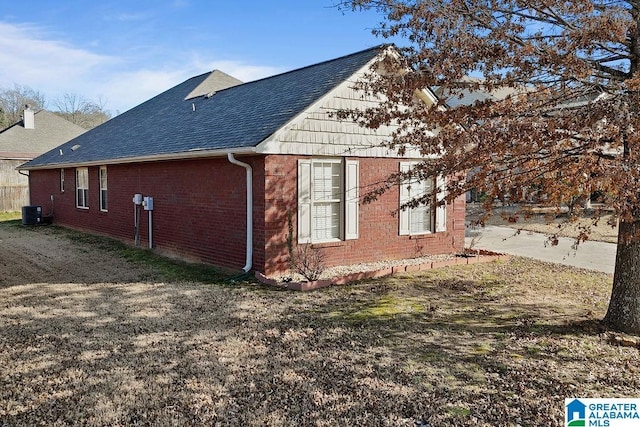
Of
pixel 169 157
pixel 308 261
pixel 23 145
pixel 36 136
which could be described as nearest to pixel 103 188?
pixel 169 157

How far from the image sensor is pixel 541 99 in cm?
590

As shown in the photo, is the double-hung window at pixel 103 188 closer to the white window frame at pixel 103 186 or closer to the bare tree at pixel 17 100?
the white window frame at pixel 103 186

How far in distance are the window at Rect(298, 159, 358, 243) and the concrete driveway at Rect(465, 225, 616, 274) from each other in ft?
10.8

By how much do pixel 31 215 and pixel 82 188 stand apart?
3652mm

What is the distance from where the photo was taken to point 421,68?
19.6 feet

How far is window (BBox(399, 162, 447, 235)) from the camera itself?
36.2 ft

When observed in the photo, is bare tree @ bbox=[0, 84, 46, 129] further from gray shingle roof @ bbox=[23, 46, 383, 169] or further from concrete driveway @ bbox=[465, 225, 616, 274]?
concrete driveway @ bbox=[465, 225, 616, 274]

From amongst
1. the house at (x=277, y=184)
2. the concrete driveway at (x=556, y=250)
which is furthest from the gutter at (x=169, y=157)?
the concrete driveway at (x=556, y=250)

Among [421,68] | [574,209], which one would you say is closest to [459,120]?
[421,68]

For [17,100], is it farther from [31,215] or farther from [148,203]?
[148,203]

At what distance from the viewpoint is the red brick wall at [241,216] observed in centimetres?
916

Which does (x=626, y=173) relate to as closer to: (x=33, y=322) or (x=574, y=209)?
(x=574, y=209)

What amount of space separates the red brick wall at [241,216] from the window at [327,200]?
180mm

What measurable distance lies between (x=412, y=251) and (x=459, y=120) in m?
5.88
